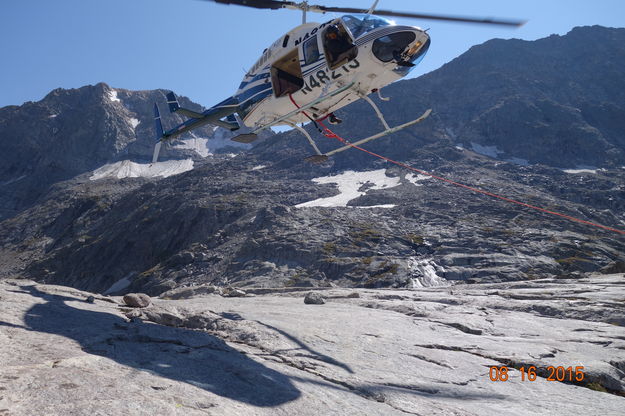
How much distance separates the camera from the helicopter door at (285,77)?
1698 cm

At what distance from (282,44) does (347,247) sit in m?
40.5

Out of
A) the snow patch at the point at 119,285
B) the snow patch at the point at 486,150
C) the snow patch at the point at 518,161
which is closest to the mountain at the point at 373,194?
the snow patch at the point at 119,285

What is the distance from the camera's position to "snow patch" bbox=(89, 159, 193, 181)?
150000 millimetres

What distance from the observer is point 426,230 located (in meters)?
61.7

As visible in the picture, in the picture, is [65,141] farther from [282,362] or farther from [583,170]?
[282,362]

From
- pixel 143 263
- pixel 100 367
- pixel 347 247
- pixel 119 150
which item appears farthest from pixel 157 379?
pixel 119 150

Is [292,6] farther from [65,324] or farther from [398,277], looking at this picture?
[398,277]

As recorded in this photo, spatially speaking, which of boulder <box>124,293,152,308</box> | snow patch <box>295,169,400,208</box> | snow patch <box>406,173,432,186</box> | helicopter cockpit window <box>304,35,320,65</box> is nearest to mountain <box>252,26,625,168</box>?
snow patch <box>295,169,400,208</box>

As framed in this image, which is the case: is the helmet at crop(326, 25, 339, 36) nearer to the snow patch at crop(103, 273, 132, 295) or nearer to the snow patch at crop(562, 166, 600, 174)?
the snow patch at crop(103, 273, 132, 295)

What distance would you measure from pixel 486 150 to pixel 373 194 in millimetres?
71313

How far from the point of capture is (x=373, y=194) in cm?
8488
